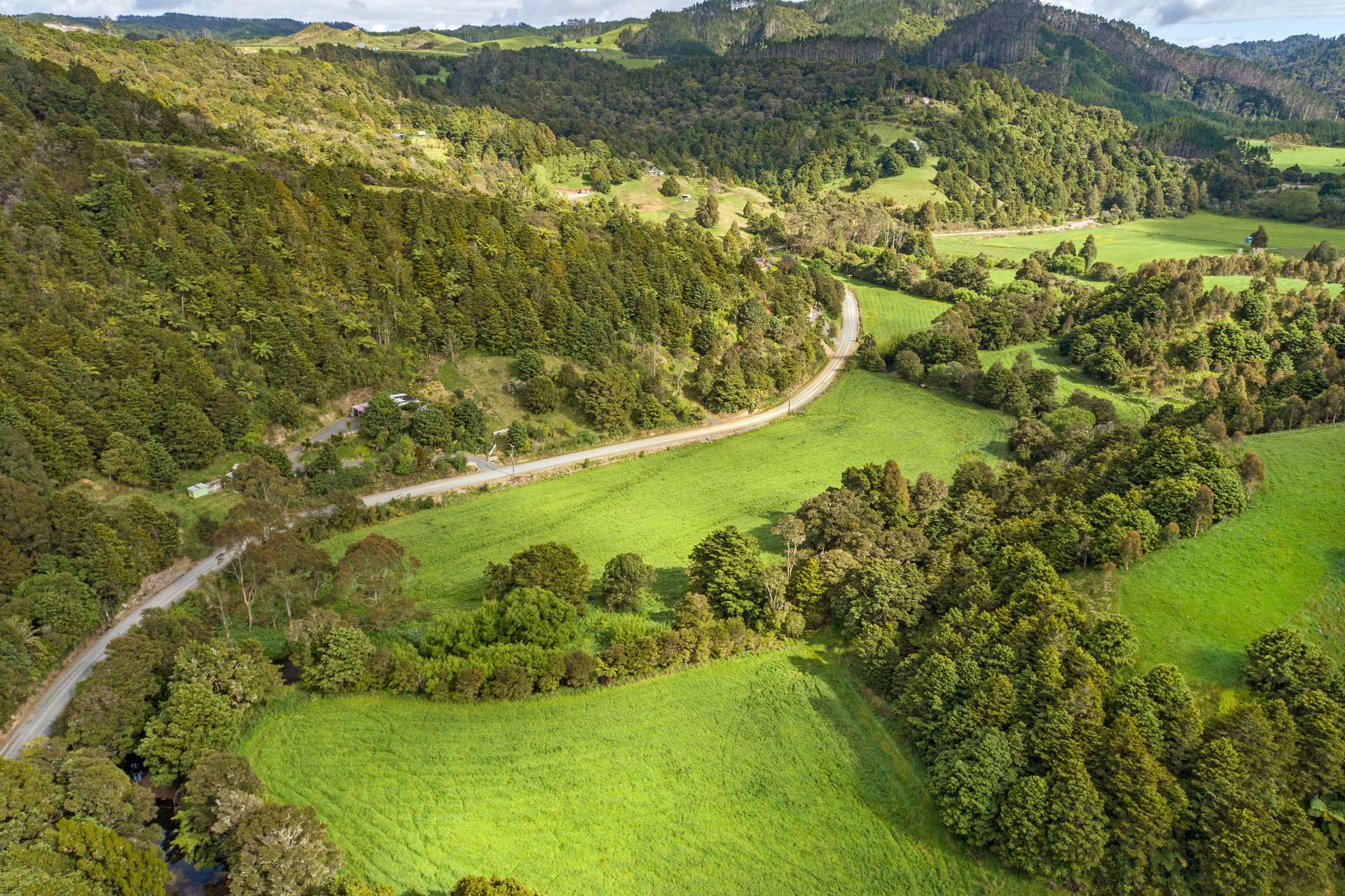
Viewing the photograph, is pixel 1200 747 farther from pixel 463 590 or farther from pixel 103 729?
pixel 103 729

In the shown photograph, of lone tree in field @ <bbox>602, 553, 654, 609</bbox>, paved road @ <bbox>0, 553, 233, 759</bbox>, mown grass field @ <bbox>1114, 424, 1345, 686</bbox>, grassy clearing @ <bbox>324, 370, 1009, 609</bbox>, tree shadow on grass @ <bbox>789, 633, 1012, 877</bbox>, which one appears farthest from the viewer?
grassy clearing @ <bbox>324, 370, 1009, 609</bbox>

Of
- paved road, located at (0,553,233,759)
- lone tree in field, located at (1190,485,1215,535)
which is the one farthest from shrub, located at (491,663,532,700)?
lone tree in field, located at (1190,485,1215,535)

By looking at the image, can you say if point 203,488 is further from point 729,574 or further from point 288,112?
point 288,112

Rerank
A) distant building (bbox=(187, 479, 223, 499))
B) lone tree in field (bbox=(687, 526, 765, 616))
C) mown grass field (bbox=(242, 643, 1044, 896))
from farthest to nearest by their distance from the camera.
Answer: distant building (bbox=(187, 479, 223, 499))
lone tree in field (bbox=(687, 526, 765, 616))
mown grass field (bbox=(242, 643, 1044, 896))

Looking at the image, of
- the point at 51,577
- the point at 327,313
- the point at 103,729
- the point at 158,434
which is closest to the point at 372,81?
the point at 327,313

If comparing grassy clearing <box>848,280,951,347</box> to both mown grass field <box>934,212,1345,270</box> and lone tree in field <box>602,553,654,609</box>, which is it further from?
lone tree in field <box>602,553,654,609</box>

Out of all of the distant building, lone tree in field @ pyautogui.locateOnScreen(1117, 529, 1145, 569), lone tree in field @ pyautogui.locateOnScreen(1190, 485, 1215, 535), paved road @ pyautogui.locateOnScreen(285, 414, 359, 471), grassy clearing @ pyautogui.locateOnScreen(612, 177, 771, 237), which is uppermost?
grassy clearing @ pyautogui.locateOnScreen(612, 177, 771, 237)
